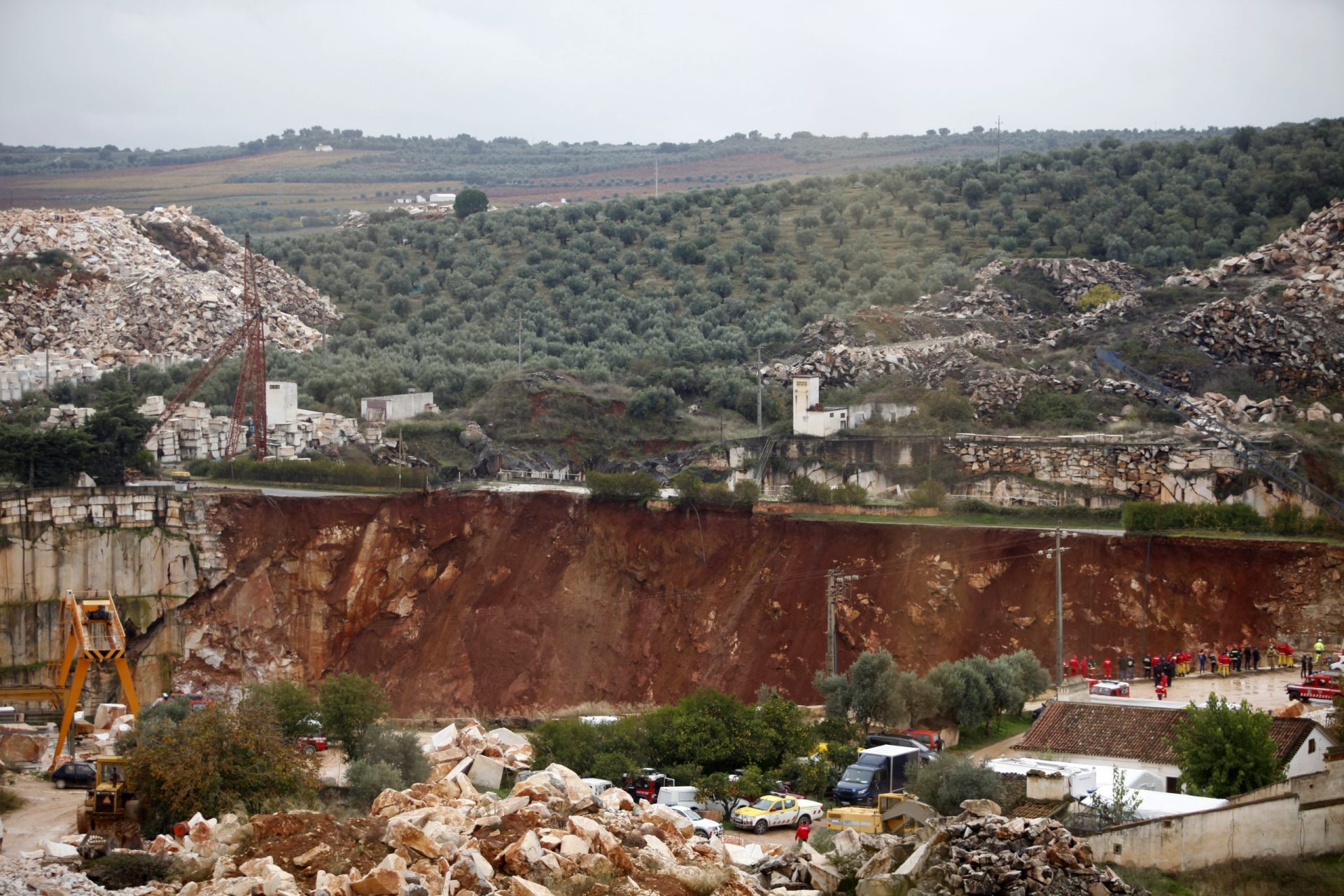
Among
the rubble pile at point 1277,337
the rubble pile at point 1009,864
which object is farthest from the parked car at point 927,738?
the rubble pile at point 1277,337

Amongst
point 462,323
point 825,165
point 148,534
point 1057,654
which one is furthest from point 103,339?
point 825,165

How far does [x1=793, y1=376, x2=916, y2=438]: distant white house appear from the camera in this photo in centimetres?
5531

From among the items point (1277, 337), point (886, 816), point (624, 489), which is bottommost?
point (886, 816)

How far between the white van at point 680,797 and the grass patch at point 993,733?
542 centimetres

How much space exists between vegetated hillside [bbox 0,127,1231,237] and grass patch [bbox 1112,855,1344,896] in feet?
326

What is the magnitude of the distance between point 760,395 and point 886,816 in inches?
1280

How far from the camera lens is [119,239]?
7919 cm

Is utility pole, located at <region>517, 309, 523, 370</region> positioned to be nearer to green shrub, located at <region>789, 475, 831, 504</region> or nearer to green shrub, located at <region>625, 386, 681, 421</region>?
green shrub, located at <region>625, 386, 681, 421</region>

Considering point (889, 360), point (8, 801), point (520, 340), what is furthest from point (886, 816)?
point (520, 340)

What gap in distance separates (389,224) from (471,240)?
591cm

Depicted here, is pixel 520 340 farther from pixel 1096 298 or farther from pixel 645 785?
pixel 645 785

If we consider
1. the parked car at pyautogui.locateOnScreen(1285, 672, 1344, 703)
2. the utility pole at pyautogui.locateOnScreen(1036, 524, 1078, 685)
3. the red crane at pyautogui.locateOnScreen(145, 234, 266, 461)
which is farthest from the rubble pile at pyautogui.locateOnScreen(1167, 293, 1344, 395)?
the red crane at pyautogui.locateOnScreen(145, 234, 266, 461)

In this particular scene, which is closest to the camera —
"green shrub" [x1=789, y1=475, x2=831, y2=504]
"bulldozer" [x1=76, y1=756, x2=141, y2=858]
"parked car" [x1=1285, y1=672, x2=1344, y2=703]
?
"bulldozer" [x1=76, y1=756, x2=141, y2=858]

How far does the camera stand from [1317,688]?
31.7 metres
